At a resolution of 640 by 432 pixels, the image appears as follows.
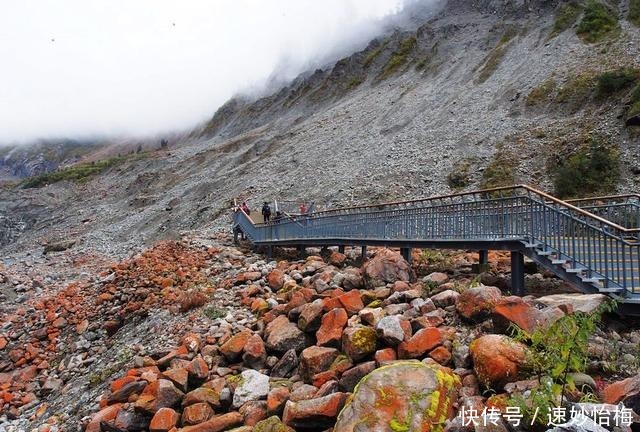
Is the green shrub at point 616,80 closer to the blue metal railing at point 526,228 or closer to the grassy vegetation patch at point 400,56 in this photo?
the blue metal railing at point 526,228

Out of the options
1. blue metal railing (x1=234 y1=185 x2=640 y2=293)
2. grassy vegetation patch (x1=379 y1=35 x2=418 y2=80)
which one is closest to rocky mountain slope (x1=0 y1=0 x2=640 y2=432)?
blue metal railing (x1=234 y1=185 x2=640 y2=293)

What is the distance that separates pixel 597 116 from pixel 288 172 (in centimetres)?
2604

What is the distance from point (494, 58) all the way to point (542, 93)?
1346 cm

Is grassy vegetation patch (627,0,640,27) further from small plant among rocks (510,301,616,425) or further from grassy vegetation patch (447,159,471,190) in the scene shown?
small plant among rocks (510,301,616,425)

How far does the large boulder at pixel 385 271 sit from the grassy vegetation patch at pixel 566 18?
48988mm

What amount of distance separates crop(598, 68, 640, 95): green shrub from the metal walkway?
90.5 ft

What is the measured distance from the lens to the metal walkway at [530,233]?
7.30m

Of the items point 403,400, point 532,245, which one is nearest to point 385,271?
point 532,245

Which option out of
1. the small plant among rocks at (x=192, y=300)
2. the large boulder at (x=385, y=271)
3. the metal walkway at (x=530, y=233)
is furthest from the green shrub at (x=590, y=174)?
the small plant among rocks at (x=192, y=300)

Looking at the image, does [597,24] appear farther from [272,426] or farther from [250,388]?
[272,426]

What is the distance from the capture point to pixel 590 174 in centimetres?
2727

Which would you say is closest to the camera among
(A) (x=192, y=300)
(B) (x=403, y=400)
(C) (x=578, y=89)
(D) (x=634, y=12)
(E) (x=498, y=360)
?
(B) (x=403, y=400)

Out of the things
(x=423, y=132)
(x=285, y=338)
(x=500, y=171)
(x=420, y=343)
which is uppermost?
(x=423, y=132)

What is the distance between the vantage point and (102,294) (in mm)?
15719
